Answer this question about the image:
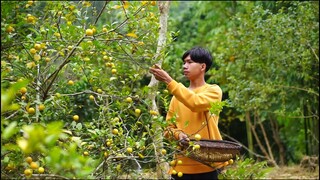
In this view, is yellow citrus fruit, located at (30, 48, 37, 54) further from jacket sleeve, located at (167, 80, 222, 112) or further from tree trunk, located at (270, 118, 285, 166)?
tree trunk, located at (270, 118, 285, 166)

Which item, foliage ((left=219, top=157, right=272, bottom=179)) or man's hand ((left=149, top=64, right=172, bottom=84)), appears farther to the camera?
foliage ((left=219, top=157, right=272, bottom=179))

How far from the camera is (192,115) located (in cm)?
375

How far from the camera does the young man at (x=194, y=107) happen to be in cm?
349

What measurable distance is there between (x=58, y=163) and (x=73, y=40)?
1.42 meters

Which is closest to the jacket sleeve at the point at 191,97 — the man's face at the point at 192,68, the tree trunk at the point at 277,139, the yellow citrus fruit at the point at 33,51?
the man's face at the point at 192,68

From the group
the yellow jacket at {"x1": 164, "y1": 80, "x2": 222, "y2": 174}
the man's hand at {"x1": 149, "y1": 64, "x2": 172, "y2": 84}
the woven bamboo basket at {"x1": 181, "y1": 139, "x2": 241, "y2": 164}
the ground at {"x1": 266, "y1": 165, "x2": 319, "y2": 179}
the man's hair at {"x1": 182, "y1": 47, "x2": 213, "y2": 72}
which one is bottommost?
the ground at {"x1": 266, "y1": 165, "x2": 319, "y2": 179}

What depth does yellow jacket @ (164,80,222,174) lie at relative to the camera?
11.5ft

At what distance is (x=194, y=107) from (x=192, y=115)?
0.21m

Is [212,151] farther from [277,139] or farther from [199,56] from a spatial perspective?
[277,139]

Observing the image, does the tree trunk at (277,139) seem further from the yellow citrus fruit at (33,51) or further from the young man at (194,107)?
the yellow citrus fruit at (33,51)

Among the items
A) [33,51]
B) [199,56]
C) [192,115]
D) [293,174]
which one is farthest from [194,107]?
[293,174]

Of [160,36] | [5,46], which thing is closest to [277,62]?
[160,36]

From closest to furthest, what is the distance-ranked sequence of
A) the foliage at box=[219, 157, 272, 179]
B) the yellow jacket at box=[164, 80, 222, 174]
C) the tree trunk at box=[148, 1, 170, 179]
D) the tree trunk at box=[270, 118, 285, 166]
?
the tree trunk at box=[148, 1, 170, 179]
the yellow jacket at box=[164, 80, 222, 174]
the foliage at box=[219, 157, 272, 179]
the tree trunk at box=[270, 118, 285, 166]

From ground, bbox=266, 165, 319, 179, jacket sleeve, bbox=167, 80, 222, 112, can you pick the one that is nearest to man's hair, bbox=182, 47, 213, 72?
jacket sleeve, bbox=167, 80, 222, 112
